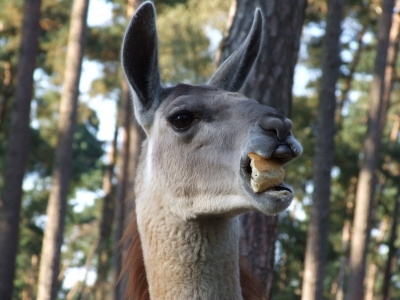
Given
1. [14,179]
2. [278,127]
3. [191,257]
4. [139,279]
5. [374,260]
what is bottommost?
[374,260]

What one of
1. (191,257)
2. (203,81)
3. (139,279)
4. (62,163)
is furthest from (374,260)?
(191,257)

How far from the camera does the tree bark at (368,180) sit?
1673cm

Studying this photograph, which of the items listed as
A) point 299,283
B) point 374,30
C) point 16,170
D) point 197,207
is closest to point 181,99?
point 197,207

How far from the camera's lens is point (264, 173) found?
313 cm

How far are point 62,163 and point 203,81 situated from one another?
8.77m

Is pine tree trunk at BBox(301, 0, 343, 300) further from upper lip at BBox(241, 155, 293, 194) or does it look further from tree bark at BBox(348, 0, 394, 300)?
upper lip at BBox(241, 155, 293, 194)

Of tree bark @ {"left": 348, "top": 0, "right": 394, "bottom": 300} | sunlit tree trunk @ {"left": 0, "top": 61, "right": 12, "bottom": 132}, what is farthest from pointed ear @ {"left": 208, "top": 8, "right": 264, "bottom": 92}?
sunlit tree trunk @ {"left": 0, "top": 61, "right": 12, "bottom": 132}

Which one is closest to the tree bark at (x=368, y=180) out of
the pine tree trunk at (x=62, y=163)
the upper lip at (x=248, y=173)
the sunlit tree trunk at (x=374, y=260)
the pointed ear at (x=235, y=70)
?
the pine tree trunk at (x=62, y=163)

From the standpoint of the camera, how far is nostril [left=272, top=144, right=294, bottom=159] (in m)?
3.07

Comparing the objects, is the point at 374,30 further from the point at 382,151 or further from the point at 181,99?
the point at 181,99

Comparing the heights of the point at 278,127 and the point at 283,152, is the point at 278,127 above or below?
above

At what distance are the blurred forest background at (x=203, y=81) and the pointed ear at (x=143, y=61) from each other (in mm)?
958

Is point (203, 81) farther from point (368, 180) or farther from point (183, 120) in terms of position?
point (183, 120)

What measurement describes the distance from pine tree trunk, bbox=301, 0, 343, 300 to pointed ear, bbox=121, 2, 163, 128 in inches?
350
